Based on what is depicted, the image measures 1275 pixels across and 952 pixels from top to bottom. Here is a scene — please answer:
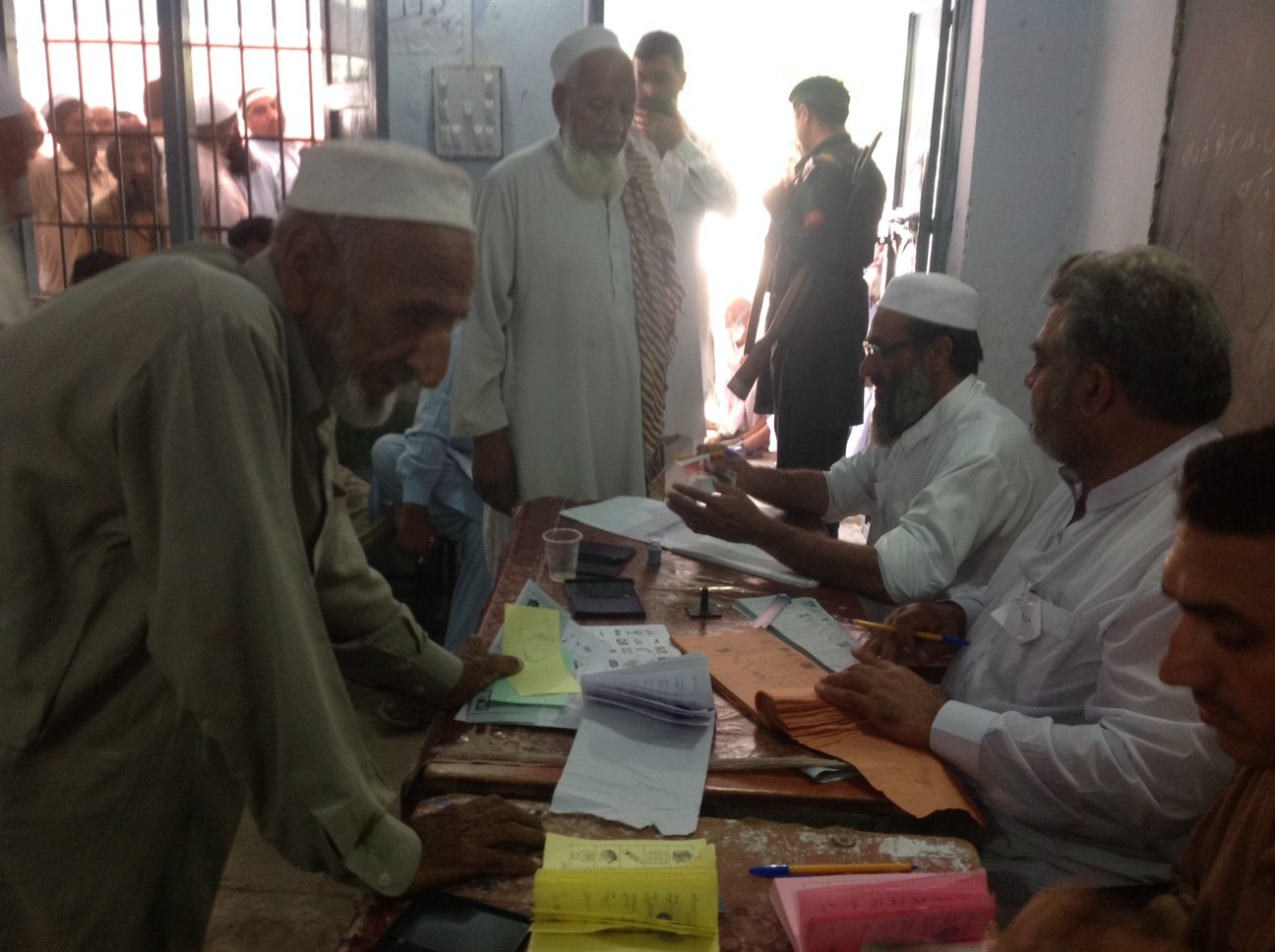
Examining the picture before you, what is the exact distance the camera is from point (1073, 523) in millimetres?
1757

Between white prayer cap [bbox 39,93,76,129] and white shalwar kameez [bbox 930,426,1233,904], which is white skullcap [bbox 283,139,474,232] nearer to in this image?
white shalwar kameez [bbox 930,426,1233,904]

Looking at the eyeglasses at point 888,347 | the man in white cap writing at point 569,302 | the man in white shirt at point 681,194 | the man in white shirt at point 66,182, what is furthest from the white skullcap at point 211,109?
the eyeglasses at point 888,347

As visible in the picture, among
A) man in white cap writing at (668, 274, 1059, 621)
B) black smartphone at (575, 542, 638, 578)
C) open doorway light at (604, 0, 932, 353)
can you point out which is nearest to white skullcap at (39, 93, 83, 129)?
open doorway light at (604, 0, 932, 353)

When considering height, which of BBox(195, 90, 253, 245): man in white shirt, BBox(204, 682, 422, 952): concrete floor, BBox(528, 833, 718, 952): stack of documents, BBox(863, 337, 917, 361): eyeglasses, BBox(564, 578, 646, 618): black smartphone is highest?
BBox(195, 90, 253, 245): man in white shirt

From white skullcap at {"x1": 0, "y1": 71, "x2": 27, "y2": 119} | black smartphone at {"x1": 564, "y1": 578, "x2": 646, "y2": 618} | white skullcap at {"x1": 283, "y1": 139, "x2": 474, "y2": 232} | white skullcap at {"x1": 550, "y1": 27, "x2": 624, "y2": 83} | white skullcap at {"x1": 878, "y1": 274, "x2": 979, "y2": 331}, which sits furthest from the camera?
white skullcap at {"x1": 550, "y1": 27, "x2": 624, "y2": 83}

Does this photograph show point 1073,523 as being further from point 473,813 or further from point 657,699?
point 473,813

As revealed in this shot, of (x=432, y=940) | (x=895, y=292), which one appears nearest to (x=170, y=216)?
(x=895, y=292)

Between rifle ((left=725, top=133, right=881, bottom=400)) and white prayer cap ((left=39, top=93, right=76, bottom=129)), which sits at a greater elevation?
white prayer cap ((left=39, top=93, right=76, bottom=129))

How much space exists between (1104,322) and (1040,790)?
73cm

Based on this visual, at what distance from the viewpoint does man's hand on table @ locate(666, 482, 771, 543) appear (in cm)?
234

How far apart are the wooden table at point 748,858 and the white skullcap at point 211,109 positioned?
4795 millimetres

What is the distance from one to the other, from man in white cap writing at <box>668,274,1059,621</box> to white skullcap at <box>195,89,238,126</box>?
12.9 ft

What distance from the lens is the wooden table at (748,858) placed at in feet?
3.67

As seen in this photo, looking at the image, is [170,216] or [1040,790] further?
[170,216]
